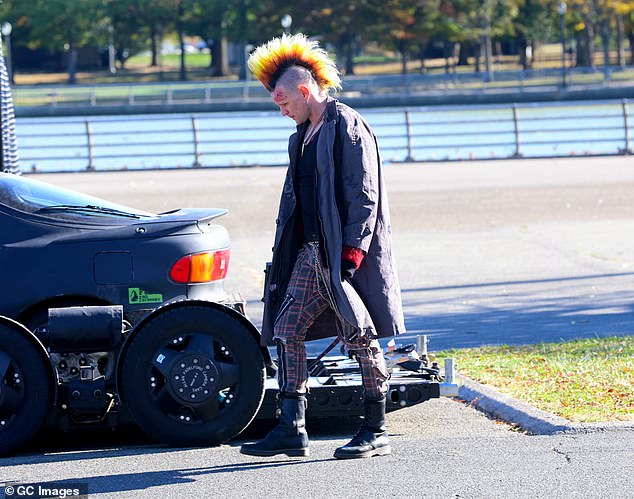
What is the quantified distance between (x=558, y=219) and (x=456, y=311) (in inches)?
235

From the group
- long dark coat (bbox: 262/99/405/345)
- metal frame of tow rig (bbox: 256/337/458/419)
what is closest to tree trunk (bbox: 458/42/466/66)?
metal frame of tow rig (bbox: 256/337/458/419)

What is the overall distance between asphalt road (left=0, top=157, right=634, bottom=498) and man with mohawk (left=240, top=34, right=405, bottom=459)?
27cm

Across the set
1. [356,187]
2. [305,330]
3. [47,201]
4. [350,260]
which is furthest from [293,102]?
[47,201]

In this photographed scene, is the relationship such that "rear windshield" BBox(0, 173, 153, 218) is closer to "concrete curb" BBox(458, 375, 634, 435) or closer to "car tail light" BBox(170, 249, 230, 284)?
"car tail light" BBox(170, 249, 230, 284)

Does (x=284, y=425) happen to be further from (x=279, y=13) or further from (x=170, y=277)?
(x=279, y=13)

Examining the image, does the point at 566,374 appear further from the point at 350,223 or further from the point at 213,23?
the point at 213,23

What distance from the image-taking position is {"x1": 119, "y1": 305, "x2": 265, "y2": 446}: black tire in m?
5.57

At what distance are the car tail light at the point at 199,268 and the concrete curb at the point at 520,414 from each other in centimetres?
163

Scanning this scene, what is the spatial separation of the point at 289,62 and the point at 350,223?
2.72ft

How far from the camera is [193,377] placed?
219 inches

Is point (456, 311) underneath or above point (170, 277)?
underneath

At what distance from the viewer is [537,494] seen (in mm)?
4766

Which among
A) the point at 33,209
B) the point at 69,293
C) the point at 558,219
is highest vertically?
the point at 33,209

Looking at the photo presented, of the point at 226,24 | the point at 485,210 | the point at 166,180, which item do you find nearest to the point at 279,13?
the point at 226,24
